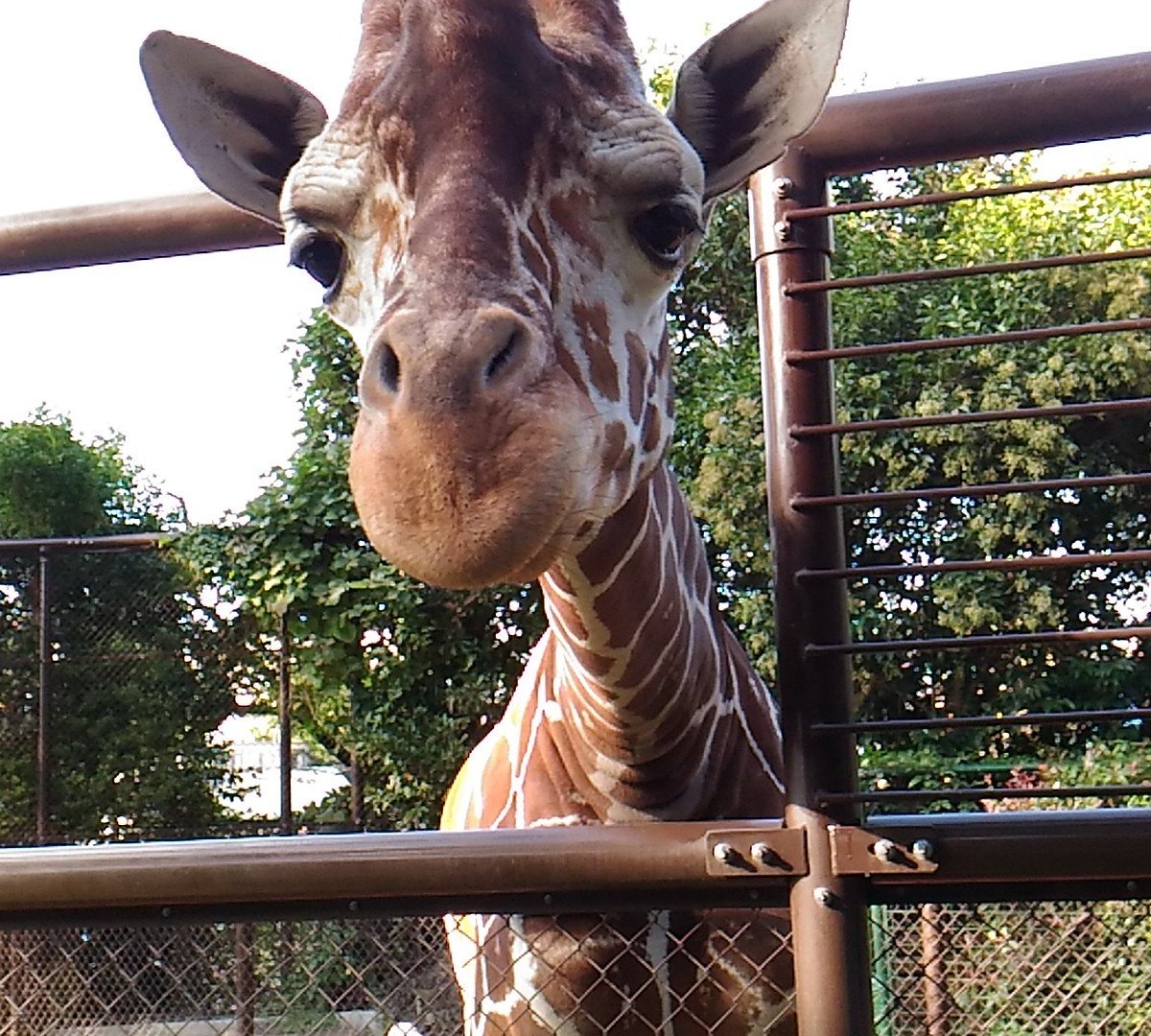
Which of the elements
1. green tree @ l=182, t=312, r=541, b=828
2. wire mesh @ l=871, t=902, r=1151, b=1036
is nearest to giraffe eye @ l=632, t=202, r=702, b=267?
wire mesh @ l=871, t=902, r=1151, b=1036

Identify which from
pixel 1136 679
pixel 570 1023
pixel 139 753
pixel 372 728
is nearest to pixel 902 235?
pixel 1136 679

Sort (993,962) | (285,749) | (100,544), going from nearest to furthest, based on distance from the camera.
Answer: (993,962), (285,749), (100,544)

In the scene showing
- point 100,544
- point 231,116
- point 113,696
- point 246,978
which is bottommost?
point 246,978

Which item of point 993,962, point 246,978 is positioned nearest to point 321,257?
point 993,962

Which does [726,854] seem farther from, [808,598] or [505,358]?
[505,358]

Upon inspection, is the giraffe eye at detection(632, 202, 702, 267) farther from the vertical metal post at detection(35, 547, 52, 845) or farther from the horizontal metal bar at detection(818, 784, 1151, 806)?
the vertical metal post at detection(35, 547, 52, 845)

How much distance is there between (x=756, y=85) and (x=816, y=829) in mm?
977

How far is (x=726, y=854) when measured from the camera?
1393 mm

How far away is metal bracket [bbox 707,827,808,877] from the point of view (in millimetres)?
1393

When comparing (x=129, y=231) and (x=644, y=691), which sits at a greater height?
(x=129, y=231)

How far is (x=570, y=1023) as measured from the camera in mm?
2061

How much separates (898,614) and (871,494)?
6537 millimetres

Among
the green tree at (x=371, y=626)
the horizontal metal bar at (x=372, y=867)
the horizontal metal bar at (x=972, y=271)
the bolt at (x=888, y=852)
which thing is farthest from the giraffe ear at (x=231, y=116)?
the green tree at (x=371, y=626)

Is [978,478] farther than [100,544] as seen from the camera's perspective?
Yes
